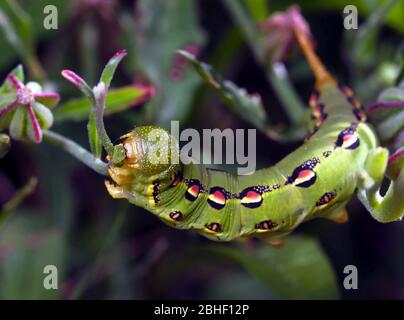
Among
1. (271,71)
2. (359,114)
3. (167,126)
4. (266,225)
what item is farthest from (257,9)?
(266,225)

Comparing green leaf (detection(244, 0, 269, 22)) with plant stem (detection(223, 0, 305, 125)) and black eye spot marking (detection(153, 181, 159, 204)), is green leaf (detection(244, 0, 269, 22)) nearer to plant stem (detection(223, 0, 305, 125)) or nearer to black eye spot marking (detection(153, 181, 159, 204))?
plant stem (detection(223, 0, 305, 125))

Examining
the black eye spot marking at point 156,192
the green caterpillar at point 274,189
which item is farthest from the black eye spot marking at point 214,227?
the black eye spot marking at point 156,192

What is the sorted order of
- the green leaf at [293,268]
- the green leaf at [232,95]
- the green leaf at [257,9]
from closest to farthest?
the green leaf at [232,95] < the green leaf at [293,268] < the green leaf at [257,9]

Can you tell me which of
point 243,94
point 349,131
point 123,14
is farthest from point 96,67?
Answer: point 349,131

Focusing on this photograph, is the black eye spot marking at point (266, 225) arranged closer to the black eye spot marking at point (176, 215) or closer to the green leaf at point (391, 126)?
the black eye spot marking at point (176, 215)

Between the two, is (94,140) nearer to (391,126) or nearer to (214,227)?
(214,227)

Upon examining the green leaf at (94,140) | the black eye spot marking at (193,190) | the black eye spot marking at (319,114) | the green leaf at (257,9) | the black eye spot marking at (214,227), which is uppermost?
the green leaf at (257,9)
